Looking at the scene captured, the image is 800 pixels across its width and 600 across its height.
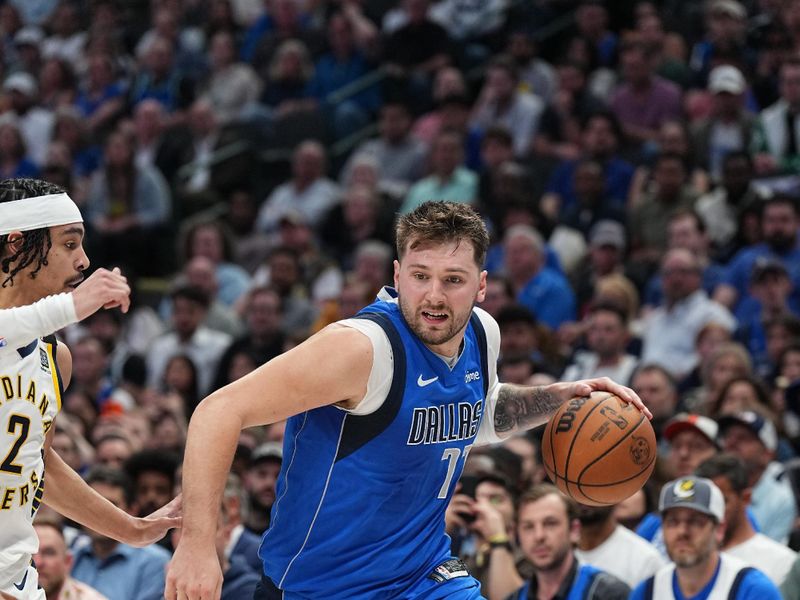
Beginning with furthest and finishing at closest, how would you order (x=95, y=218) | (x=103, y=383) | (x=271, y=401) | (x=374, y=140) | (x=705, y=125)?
(x=374, y=140), (x=95, y=218), (x=705, y=125), (x=103, y=383), (x=271, y=401)

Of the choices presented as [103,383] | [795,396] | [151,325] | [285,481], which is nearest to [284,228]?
[151,325]

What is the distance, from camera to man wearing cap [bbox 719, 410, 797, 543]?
8.75m

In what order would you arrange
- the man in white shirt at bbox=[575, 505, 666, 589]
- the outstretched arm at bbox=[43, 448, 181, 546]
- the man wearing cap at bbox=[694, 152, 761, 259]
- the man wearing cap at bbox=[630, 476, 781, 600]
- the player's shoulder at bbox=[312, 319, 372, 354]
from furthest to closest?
1. the man wearing cap at bbox=[694, 152, 761, 259]
2. the man in white shirt at bbox=[575, 505, 666, 589]
3. the man wearing cap at bbox=[630, 476, 781, 600]
4. the outstretched arm at bbox=[43, 448, 181, 546]
5. the player's shoulder at bbox=[312, 319, 372, 354]

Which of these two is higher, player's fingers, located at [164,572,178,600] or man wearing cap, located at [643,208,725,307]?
player's fingers, located at [164,572,178,600]

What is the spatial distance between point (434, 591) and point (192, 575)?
1.10m

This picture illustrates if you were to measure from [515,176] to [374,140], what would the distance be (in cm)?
345

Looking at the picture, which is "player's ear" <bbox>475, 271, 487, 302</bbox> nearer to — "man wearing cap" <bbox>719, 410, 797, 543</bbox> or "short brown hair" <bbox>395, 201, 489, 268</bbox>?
"short brown hair" <bbox>395, 201, 489, 268</bbox>

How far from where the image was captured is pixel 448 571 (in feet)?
16.8

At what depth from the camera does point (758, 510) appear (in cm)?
880

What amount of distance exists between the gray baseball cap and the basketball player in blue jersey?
8.02 feet

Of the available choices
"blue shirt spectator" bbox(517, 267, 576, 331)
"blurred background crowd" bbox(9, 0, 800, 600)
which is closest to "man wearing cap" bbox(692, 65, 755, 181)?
"blurred background crowd" bbox(9, 0, 800, 600)

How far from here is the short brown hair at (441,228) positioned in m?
4.96

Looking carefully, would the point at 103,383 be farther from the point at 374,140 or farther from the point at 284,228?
the point at 374,140

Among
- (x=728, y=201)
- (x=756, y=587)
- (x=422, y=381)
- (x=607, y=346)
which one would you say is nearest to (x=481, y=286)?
(x=422, y=381)
